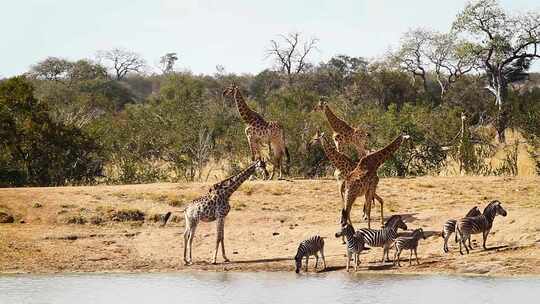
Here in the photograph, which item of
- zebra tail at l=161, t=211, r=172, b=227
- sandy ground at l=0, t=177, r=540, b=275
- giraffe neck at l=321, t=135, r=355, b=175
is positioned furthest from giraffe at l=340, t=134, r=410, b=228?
zebra tail at l=161, t=211, r=172, b=227

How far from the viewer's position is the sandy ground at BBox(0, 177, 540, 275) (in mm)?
16047

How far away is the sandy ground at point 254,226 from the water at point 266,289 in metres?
0.62

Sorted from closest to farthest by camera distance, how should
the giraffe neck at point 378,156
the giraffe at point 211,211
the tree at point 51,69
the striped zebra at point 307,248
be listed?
1. the striped zebra at point 307,248
2. the giraffe at point 211,211
3. the giraffe neck at point 378,156
4. the tree at point 51,69

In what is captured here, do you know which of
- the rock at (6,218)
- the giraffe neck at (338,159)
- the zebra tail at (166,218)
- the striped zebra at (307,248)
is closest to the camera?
the striped zebra at (307,248)

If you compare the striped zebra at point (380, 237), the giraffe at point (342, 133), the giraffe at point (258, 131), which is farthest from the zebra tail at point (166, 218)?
the striped zebra at point (380, 237)

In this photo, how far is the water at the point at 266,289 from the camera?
43.9ft

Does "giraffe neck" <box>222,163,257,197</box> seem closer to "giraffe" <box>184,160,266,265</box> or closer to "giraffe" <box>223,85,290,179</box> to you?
"giraffe" <box>184,160,266,265</box>

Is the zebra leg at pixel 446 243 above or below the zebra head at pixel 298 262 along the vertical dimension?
above

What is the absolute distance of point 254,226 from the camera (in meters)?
18.9

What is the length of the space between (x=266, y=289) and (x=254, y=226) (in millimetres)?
4551

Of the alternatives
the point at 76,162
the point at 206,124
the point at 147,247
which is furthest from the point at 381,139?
the point at 147,247

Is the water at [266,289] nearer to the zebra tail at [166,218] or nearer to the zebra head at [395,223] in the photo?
the zebra head at [395,223]

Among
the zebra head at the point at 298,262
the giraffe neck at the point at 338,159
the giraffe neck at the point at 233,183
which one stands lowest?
the zebra head at the point at 298,262

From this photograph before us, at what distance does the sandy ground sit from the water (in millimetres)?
622
